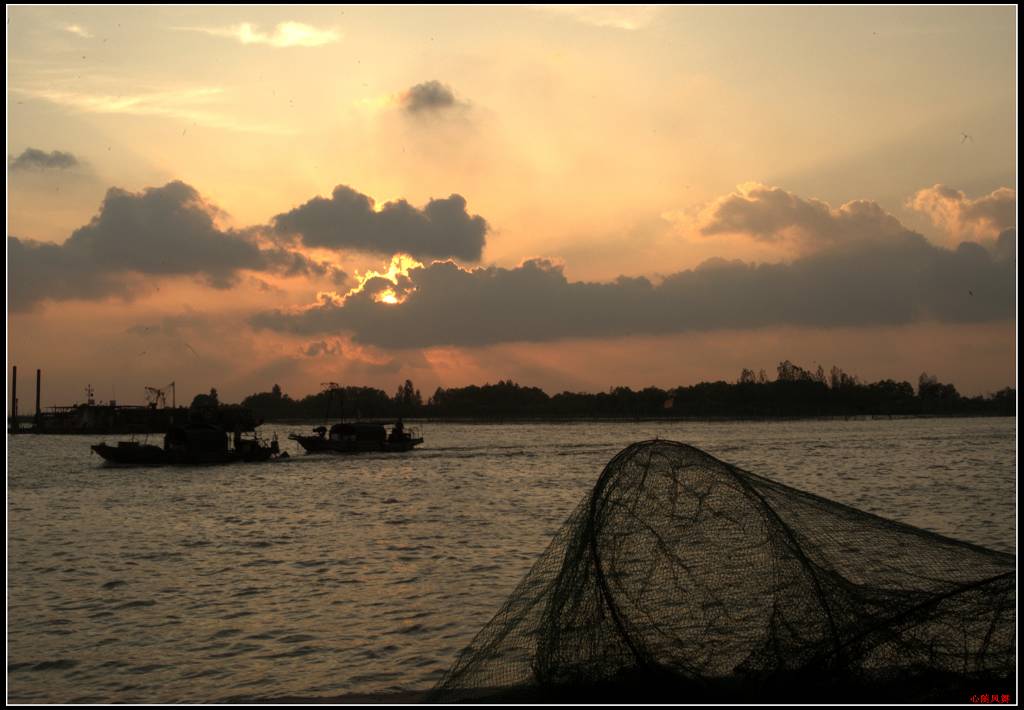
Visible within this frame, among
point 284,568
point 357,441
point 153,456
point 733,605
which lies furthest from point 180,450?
point 733,605

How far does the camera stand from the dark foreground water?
13.0 metres

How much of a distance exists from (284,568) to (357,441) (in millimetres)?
69527

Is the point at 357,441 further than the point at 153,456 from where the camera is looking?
Yes

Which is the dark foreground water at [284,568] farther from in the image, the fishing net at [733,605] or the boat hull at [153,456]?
the boat hull at [153,456]

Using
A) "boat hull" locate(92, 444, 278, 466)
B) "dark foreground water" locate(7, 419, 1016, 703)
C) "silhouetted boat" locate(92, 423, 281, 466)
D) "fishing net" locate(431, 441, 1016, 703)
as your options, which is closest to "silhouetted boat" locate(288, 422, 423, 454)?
"silhouetted boat" locate(92, 423, 281, 466)

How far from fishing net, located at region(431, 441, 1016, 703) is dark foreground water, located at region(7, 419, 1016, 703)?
3.35m

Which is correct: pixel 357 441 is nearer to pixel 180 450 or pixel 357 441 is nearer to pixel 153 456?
pixel 180 450

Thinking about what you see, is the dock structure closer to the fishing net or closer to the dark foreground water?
the dark foreground water

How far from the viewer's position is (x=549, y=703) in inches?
351

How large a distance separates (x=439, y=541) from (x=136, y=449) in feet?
177

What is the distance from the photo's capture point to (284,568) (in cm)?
2255

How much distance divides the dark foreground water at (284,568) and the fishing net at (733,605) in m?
3.35

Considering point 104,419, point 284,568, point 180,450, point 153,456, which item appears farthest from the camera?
point 104,419

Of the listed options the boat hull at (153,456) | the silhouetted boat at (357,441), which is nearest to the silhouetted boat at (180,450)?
the boat hull at (153,456)
